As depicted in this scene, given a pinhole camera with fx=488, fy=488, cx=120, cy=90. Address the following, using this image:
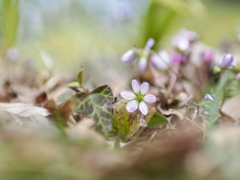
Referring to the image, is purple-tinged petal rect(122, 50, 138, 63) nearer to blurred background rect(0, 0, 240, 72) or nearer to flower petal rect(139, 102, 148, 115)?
flower petal rect(139, 102, 148, 115)

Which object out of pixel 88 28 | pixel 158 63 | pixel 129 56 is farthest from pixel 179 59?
pixel 88 28

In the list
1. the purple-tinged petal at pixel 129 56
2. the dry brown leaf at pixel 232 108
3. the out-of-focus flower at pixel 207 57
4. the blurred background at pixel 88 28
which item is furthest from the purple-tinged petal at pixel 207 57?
the blurred background at pixel 88 28

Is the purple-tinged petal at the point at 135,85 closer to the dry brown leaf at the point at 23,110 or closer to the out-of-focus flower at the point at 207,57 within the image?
the dry brown leaf at the point at 23,110

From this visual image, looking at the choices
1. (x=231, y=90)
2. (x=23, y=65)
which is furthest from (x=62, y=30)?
(x=231, y=90)

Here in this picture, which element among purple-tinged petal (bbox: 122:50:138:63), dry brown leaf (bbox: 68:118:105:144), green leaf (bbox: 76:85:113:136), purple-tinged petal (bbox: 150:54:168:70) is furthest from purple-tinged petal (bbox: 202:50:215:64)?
dry brown leaf (bbox: 68:118:105:144)

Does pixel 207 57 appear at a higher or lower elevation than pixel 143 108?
higher

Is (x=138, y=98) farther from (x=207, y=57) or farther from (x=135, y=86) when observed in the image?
(x=207, y=57)
